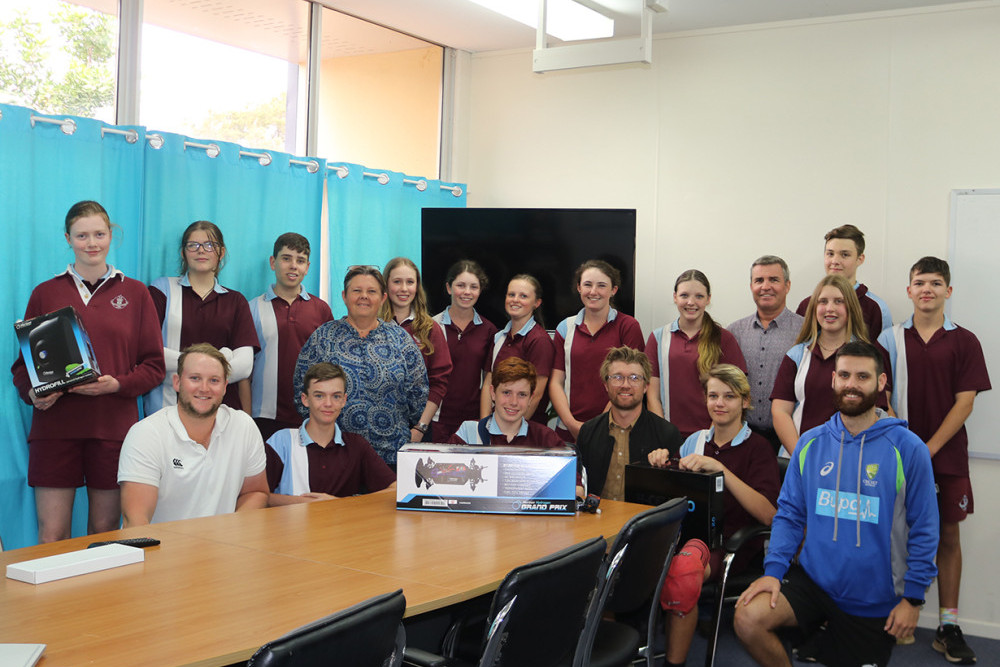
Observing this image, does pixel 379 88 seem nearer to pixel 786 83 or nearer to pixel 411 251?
pixel 411 251

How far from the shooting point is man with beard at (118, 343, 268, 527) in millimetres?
3229

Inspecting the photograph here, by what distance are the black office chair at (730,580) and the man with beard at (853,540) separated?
0.38 ft

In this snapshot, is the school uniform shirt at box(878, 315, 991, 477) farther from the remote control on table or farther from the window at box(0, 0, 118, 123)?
the window at box(0, 0, 118, 123)

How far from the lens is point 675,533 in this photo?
295 centimetres

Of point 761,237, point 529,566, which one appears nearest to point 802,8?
point 761,237

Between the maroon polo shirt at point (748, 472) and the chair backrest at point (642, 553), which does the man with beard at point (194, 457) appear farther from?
the maroon polo shirt at point (748, 472)

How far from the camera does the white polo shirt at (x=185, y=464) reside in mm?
3242

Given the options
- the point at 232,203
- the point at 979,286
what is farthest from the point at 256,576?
the point at 979,286

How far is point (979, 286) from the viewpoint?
488 centimetres

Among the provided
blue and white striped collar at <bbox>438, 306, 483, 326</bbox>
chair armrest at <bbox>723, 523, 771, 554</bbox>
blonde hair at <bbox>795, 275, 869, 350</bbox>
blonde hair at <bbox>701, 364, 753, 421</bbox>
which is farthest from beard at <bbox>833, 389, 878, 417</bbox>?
blue and white striped collar at <bbox>438, 306, 483, 326</bbox>

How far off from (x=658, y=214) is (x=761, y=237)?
2.21 feet

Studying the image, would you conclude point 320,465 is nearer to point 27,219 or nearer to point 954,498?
point 27,219

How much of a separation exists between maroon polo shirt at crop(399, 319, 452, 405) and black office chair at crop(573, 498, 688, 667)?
195 centimetres

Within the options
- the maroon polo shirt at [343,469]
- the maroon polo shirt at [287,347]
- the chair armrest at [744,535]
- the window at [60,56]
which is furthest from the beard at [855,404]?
the window at [60,56]
